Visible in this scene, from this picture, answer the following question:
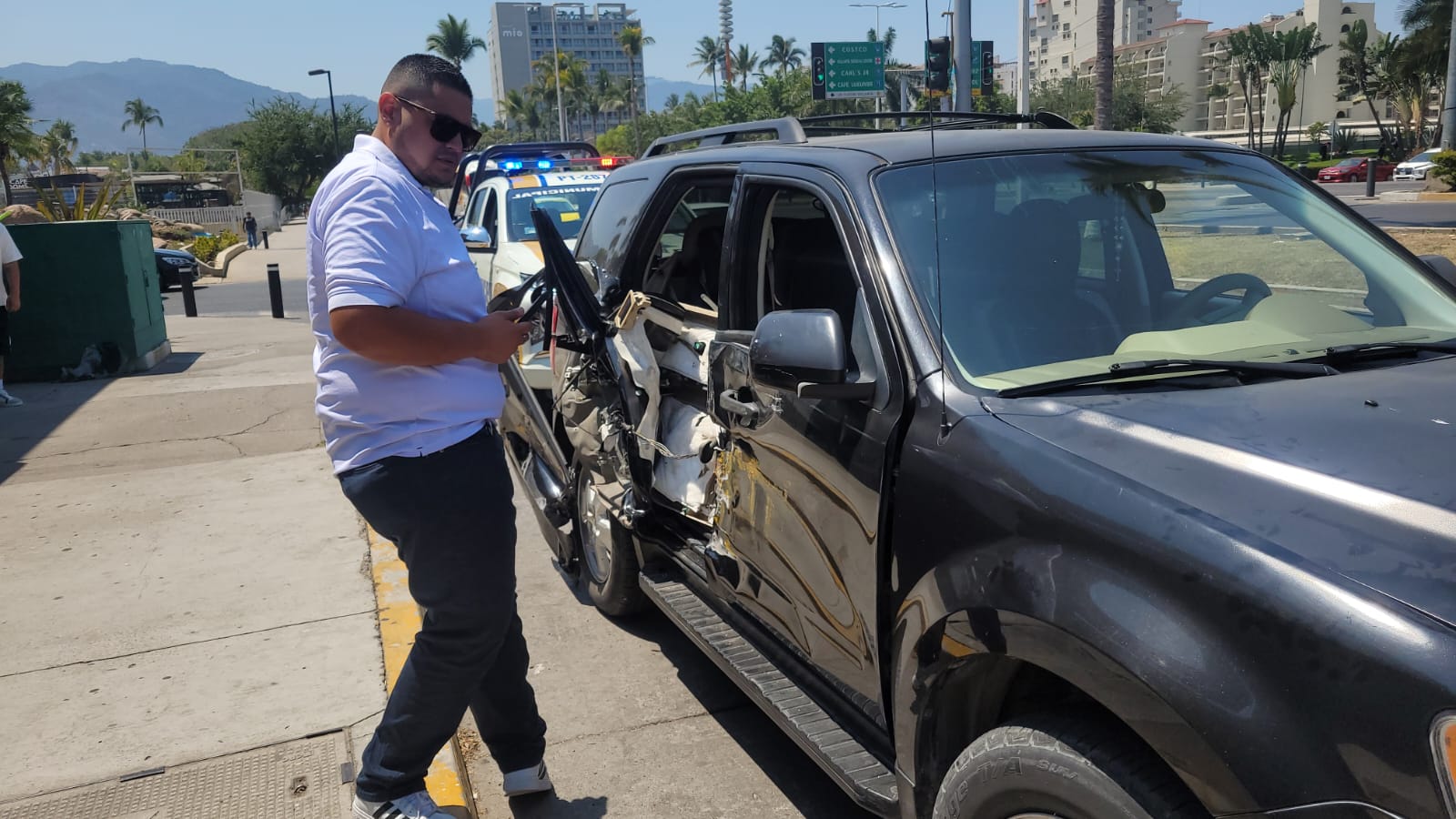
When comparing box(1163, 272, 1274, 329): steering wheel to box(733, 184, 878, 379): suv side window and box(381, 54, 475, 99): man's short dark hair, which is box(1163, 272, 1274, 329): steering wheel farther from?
box(381, 54, 475, 99): man's short dark hair

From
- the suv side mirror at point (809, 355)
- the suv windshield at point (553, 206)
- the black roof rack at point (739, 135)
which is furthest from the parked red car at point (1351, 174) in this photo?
the suv side mirror at point (809, 355)

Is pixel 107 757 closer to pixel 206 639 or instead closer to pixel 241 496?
pixel 206 639

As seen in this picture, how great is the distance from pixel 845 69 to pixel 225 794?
33.9m

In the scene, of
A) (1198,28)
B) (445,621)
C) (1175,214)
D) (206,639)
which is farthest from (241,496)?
(1198,28)

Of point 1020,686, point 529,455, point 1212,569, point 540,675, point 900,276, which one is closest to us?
point 1212,569

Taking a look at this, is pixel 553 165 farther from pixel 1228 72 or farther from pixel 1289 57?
pixel 1228 72

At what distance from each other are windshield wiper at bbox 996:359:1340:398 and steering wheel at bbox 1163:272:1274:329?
1.27ft

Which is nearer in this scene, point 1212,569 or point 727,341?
point 1212,569

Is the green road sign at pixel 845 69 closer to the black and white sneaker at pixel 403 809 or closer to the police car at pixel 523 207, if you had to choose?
the police car at pixel 523 207

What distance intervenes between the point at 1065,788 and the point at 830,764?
34.8 inches

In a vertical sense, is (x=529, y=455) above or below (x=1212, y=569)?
below

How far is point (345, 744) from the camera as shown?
3.60 meters

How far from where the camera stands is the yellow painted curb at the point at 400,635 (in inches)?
131

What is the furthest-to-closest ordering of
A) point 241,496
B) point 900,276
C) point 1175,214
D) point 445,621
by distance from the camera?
1. point 241,496
2. point 1175,214
3. point 445,621
4. point 900,276
